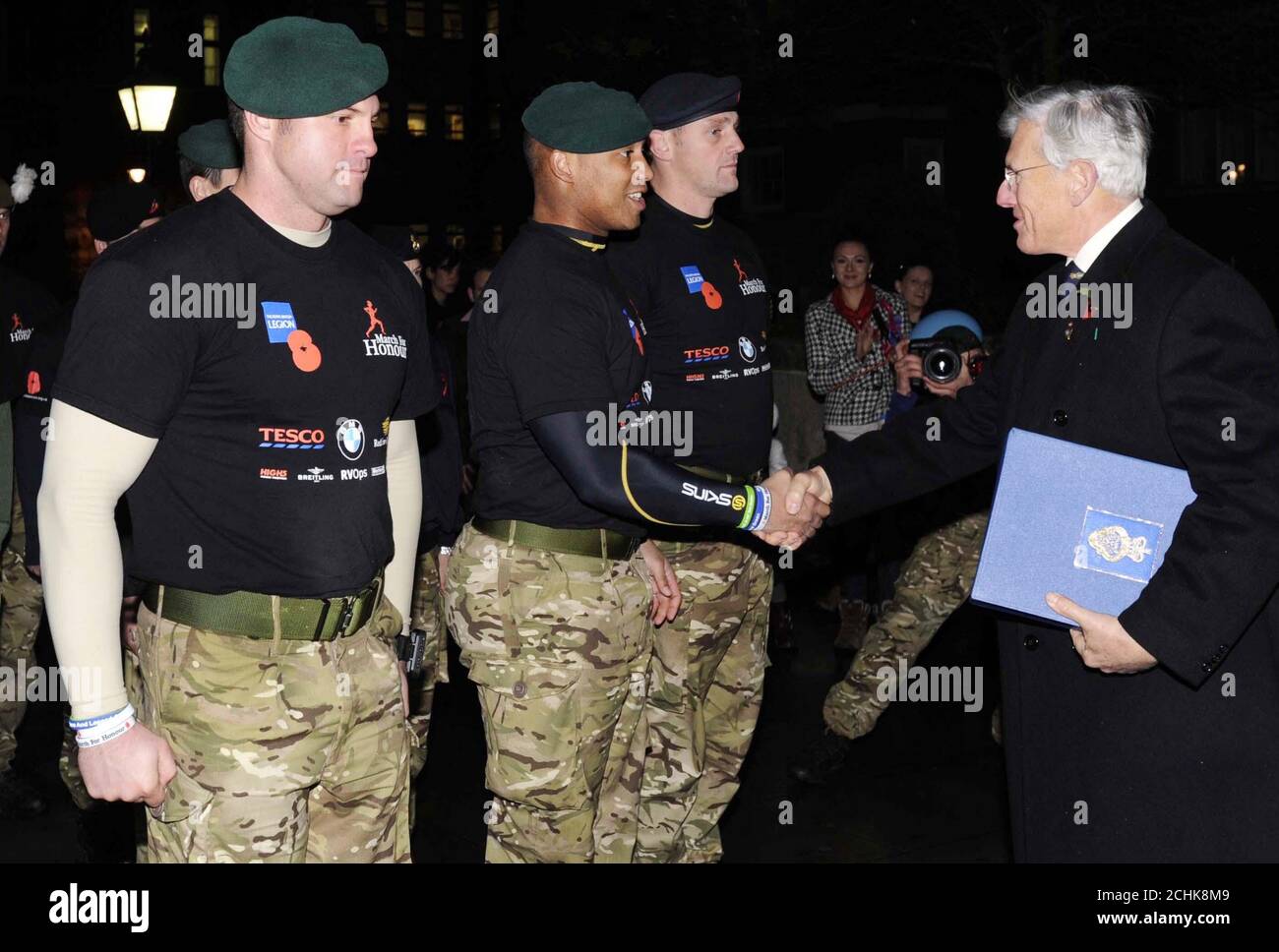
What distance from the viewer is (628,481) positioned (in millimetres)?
4035

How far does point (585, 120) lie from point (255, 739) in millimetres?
2057

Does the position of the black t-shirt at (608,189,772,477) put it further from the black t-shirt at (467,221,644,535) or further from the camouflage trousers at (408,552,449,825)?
the camouflage trousers at (408,552,449,825)

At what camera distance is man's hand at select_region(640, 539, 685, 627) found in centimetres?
460

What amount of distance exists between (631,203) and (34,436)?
257 cm

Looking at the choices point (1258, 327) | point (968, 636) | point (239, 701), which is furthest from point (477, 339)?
point (968, 636)

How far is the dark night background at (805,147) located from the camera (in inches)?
257

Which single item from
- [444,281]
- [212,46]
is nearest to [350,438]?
[444,281]

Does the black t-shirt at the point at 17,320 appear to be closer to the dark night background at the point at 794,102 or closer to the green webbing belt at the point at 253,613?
the dark night background at the point at 794,102

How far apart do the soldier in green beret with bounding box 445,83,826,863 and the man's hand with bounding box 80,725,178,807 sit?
1343mm

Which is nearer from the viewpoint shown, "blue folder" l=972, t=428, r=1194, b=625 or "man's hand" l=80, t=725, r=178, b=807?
"man's hand" l=80, t=725, r=178, b=807

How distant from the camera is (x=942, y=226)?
1922 cm

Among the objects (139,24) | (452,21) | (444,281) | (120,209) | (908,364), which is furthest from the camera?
(452,21)

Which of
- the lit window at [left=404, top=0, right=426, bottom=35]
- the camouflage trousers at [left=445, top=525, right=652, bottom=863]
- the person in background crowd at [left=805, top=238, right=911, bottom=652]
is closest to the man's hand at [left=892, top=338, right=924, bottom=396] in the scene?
the camouflage trousers at [left=445, top=525, right=652, bottom=863]

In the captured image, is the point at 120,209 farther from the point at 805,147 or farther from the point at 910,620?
the point at 805,147
